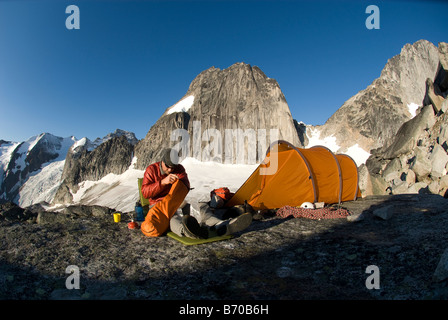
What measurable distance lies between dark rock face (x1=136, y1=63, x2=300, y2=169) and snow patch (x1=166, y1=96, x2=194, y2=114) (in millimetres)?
504

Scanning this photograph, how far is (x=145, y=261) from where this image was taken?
13.9 feet

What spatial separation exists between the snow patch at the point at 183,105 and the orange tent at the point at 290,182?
77980 mm

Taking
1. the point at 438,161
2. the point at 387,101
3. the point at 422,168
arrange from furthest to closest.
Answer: the point at 387,101, the point at 422,168, the point at 438,161

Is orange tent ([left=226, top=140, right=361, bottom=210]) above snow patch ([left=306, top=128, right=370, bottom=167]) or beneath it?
beneath

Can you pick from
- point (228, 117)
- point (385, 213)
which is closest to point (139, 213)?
point (385, 213)

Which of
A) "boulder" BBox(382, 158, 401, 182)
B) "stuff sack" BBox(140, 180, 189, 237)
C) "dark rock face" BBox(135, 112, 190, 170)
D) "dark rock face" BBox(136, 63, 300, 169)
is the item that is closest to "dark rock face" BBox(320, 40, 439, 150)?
"dark rock face" BBox(136, 63, 300, 169)

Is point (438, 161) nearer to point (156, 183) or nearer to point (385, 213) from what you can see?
point (385, 213)

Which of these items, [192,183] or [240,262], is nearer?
[240,262]

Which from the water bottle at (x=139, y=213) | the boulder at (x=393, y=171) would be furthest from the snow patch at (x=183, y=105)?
the water bottle at (x=139, y=213)

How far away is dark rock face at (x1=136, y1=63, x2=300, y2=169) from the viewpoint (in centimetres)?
7431

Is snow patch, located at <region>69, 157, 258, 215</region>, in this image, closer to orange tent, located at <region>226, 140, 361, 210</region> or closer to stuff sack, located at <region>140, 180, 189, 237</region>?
orange tent, located at <region>226, 140, 361, 210</region>

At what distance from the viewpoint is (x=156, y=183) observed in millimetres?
5945

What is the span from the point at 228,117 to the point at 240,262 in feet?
246
